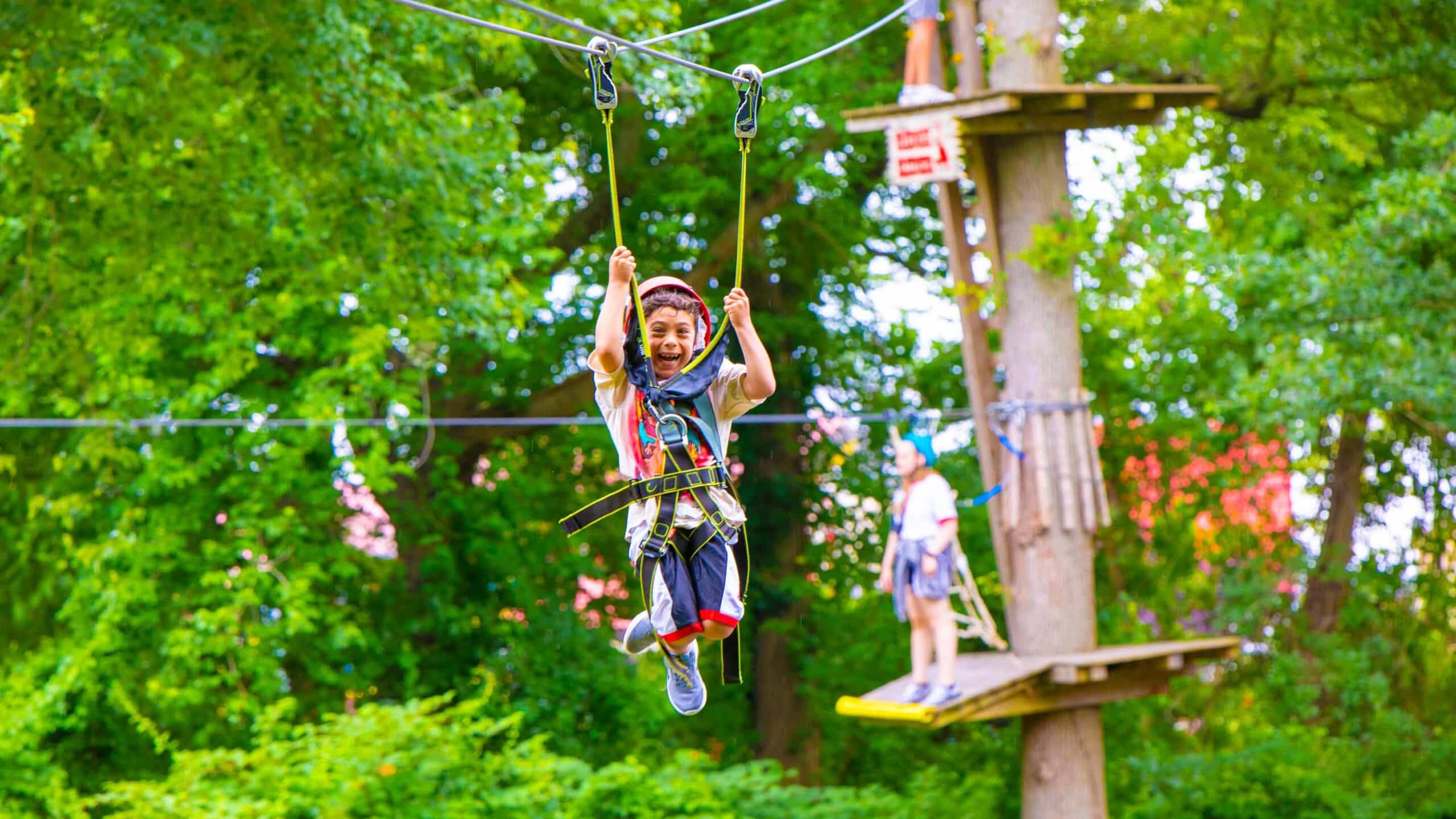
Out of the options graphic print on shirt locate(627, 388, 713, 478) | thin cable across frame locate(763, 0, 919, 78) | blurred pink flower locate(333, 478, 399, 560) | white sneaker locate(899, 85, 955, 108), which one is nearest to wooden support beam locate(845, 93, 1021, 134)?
white sneaker locate(899, 85, 955, 108)

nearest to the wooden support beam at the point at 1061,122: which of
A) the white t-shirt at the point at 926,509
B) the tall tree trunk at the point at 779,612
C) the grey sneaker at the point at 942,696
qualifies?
the white t-shirt at the point at 926,509

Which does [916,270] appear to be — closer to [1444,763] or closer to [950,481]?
[950,481]

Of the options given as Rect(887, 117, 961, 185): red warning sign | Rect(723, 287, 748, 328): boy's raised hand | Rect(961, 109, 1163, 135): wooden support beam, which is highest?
Rect(961, 109, 1163, 135): wooden support beam

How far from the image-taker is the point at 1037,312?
771 cm

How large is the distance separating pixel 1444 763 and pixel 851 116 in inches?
261

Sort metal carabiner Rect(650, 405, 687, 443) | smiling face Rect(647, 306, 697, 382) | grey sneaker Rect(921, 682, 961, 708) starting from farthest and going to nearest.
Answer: grey sneaker Rect(921, 682, 961, 708), smiling face Rect(647, 306, 697, 382), metal carabiner Rect(650, 405, 687, 443)

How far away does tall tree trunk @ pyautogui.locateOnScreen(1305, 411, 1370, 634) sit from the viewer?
1181cm

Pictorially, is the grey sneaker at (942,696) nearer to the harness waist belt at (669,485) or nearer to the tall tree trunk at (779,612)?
the harness waist belt at (669,485)

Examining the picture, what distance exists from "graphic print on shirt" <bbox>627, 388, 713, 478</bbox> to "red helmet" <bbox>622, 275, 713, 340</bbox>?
172 millimetres

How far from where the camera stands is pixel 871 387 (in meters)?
12.0

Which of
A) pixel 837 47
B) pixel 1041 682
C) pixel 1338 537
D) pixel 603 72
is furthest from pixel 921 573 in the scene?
pixel 1338 537

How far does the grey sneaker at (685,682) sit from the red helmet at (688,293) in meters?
0.75

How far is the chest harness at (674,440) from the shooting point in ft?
11.1

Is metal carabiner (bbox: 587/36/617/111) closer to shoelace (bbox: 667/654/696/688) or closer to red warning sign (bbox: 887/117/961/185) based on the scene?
shoelace (bbox: 667/654/696/688)
